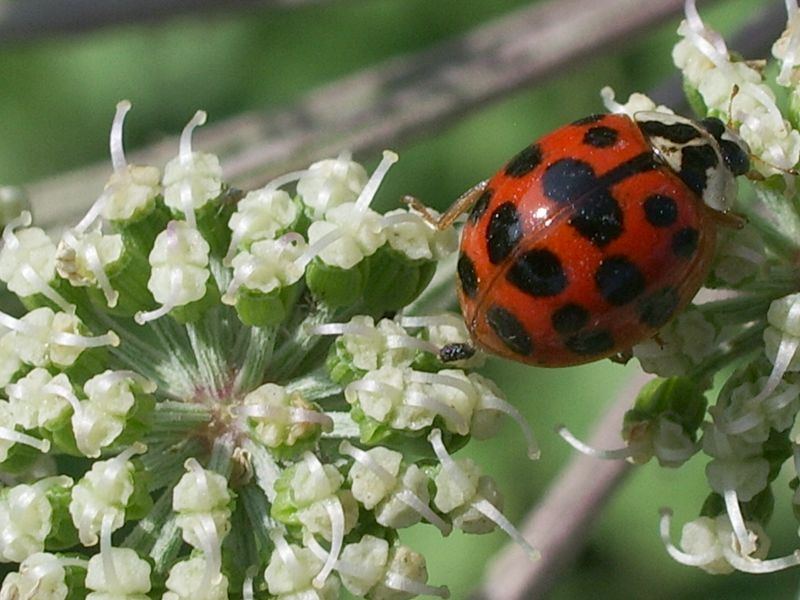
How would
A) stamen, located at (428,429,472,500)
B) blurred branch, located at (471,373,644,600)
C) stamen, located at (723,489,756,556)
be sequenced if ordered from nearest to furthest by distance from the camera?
stamen, located at (428,429,472,500), stamen, located at (723,489,756,556), blurred branch, located at (471,373,644,600)

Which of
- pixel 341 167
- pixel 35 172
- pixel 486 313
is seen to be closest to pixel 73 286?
pixel 341 167

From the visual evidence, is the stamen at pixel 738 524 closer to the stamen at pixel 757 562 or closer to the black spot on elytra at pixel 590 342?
the stamen at pixel 757 562

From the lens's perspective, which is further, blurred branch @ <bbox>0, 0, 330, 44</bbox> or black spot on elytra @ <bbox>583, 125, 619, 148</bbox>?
blurred branch @ <bbox>0, 0, 330, 44</bbox>

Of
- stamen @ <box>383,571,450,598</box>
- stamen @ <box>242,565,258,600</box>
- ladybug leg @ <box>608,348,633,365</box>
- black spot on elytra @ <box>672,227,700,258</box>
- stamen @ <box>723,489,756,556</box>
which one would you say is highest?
black spot on elytra @ <box>672,227,700,258</box>

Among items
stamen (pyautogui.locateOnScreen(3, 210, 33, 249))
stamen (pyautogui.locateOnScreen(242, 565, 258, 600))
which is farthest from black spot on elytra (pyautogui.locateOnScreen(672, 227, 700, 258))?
stamen (pyautogui.locateOnScreen(3, 210, 33, 249))

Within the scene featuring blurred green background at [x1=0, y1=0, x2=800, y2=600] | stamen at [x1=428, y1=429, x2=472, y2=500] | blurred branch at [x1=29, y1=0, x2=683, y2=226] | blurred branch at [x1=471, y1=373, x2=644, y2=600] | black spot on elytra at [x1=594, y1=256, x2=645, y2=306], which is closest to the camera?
black spot on elytra at [x1=594, y1=256, x2=645, y2=306]

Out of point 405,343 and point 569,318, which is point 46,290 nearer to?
point 405,343

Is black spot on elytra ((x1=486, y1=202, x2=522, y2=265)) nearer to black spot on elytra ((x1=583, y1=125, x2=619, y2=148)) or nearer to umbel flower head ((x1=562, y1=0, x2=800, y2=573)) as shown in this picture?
black spot on elytra ((x1=583, y1=125, x2=619, y2=148))
